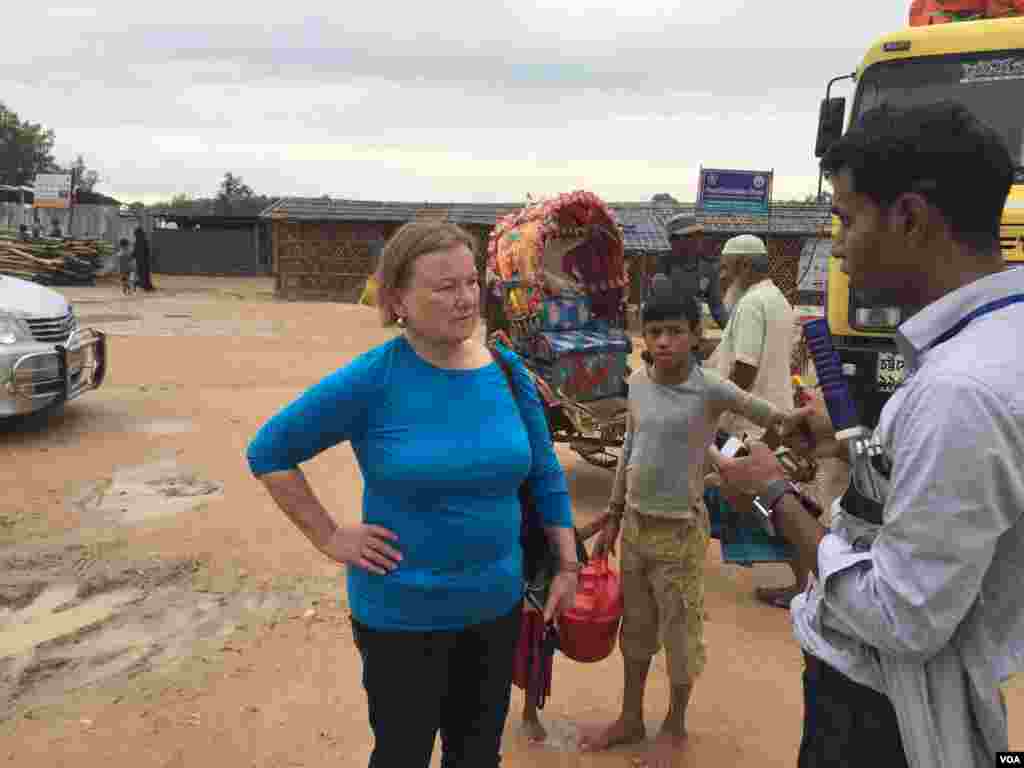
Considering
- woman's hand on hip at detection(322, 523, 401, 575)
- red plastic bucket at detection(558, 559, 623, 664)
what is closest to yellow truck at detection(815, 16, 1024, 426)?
red plastic bucket at detection(558, 559, 623, 664)

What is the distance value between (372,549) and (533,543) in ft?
1.97

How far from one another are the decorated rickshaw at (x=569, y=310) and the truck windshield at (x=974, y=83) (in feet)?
7.82

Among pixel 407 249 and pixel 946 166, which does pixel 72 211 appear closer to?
pixel 407 249

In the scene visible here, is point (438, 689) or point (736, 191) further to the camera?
point (736, 191)

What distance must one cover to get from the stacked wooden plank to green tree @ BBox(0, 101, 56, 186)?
1756cm

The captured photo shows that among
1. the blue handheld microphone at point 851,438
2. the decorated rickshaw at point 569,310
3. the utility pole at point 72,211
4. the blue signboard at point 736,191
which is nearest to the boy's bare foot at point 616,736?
the blue handheld microphone at point 851,438

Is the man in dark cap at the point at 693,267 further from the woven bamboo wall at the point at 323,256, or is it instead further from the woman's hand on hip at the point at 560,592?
the woven bamboo wall at the point at 323,256

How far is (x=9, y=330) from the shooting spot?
280 inches

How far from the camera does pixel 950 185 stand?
1.31m

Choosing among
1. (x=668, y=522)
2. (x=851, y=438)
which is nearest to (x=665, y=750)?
(x=668, y=522)

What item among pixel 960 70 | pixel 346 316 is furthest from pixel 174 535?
pixel 346 316

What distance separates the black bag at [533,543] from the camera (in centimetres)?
242

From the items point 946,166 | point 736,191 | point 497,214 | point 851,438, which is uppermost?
point 736,191

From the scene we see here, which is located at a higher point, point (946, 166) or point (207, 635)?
point (946, 166)
